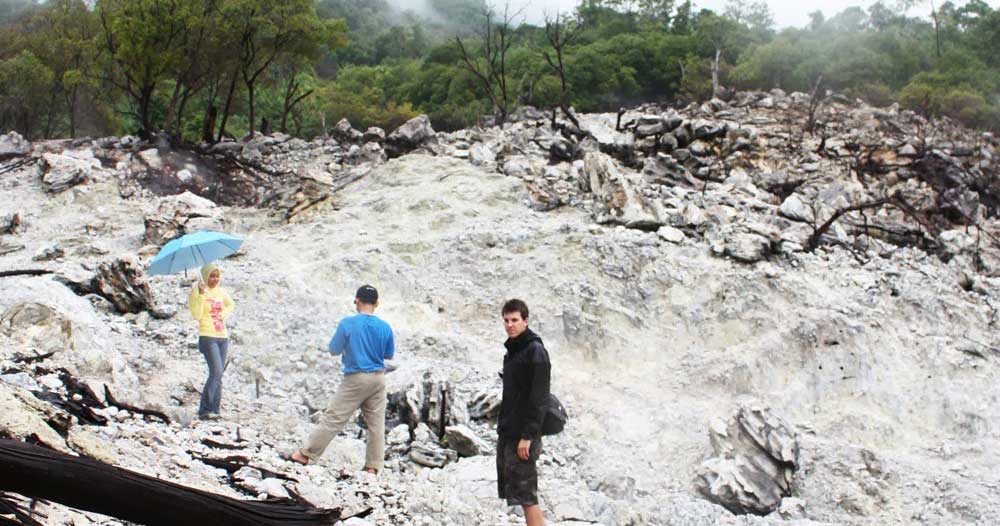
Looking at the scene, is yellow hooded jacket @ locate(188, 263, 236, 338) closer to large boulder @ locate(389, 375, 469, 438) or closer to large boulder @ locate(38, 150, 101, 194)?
large boulder @ locate(389, 375, 469, 438)

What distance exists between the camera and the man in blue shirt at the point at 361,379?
16.7 feet

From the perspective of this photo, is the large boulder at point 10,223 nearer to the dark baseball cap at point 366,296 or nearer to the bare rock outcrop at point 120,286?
the bare rock outcrop at point 120,286

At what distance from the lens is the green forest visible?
18.1 meters

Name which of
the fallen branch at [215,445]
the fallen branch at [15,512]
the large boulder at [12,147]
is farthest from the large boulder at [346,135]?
the fallen branch at [15,512]

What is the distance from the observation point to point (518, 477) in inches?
171

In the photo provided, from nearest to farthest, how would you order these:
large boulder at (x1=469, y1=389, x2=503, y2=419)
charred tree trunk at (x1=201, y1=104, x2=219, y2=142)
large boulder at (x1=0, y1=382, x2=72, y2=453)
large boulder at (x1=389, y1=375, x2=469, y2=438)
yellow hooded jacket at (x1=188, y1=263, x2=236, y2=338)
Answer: large boulder at (x1=0, y1=382, x2=72, y2=453)
yellow hooded jacket at (x1=188, y1=263, x2=236, y2=338)
large boulder at (x1=389, y1=375, x2=469, y2=438)
large boulder at (x1=469, y1=389, x2=503, y2=419)
charred tree trunk at (x1=201, y1=104, x2=219, y2=142)

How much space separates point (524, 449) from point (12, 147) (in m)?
15.8

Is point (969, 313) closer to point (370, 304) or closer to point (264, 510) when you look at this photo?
point (370, 304)

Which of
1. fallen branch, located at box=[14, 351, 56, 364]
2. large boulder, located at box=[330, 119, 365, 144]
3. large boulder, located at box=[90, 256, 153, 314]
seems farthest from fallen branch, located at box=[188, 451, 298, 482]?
large boulder, located at box=[330, 119, 365, 144]

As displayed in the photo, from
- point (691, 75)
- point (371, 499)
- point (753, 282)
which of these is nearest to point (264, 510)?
point (371, 499)

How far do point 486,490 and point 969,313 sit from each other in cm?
747

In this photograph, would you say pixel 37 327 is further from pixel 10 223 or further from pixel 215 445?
pixel 10 223

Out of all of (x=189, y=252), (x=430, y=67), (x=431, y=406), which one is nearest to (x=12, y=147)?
(x=189, y=252)

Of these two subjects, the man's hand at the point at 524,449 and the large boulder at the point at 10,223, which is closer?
the man's hand at the point at 524,449
